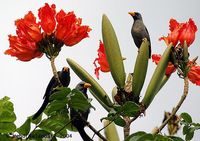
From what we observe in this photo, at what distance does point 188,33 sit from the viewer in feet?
7.93

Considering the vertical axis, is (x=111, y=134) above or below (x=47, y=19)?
below

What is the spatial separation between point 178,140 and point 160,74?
0.35 meters

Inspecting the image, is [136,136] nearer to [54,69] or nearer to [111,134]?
[111,134]

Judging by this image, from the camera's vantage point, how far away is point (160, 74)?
2.13 m

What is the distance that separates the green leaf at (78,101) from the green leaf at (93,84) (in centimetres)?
23

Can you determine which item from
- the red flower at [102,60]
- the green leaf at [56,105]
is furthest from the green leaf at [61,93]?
the red flower at [102,60]

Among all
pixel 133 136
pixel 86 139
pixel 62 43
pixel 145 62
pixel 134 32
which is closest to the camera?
pixel 133 136

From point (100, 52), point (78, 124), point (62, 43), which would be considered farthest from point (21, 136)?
point (100, 52)

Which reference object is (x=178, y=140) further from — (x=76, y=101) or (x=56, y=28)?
(x=56, y=28)

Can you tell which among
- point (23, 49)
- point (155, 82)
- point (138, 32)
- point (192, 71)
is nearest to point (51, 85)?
point (23, 49)

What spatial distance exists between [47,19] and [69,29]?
0.42ft

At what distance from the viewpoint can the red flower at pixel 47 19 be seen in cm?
219

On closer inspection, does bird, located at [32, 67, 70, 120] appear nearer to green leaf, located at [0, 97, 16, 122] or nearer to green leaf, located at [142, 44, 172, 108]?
green leaf, located at [0, 97, 16, 122]

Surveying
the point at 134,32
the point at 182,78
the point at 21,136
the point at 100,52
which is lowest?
the point at 21,136
